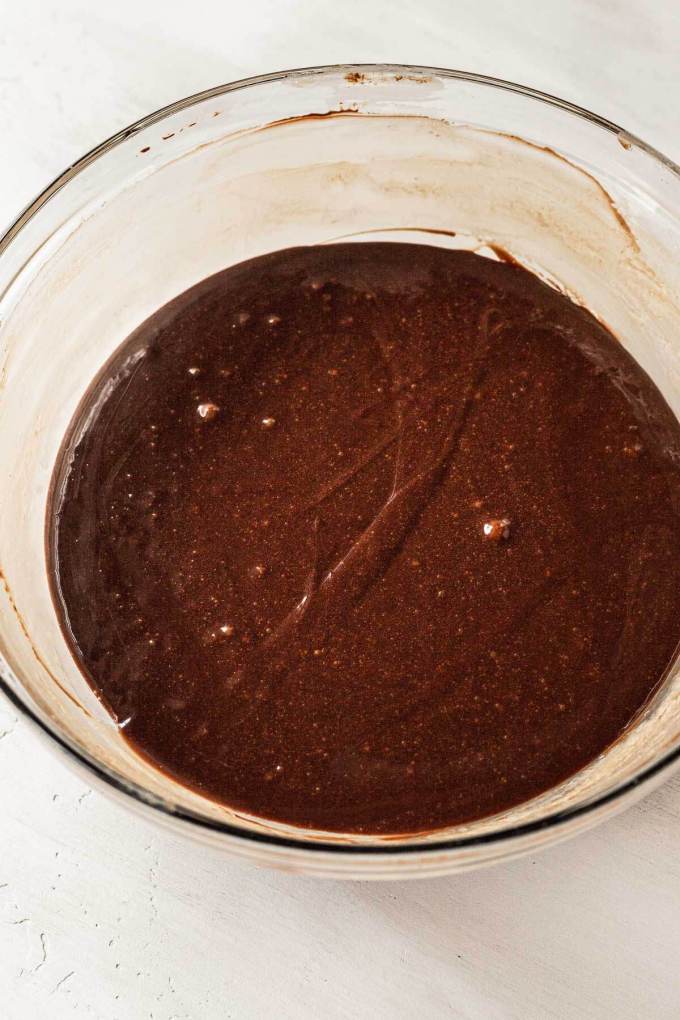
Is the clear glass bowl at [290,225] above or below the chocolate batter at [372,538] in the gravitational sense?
above

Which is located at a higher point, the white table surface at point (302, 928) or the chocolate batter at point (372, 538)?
the chocolate batter at point (372, 538)

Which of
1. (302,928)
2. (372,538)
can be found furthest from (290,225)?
(302,928)

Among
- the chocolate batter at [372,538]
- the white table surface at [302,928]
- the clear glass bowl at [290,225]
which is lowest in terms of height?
the white table surface at [302,928]

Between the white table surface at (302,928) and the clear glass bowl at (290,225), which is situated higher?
the clear glass bowl at (290,225)

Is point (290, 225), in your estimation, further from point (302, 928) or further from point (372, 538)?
point (302, 928)
